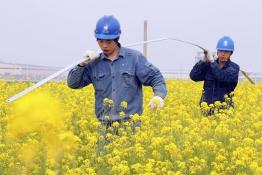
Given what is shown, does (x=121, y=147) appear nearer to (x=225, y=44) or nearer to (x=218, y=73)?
(x=218, y=73)

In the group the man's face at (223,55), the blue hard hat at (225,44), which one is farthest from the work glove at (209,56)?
the blue hard hat at (225,44)

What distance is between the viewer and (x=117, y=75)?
15.6ft

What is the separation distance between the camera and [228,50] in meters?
6.91

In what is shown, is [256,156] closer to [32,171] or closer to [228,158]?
[228,158]

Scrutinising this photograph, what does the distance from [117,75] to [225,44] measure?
8.29 ft

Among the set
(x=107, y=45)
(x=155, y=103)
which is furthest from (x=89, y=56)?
(x=155, y=103)

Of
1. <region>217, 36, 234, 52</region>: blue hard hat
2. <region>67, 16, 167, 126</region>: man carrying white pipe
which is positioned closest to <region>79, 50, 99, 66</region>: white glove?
<region>67, 16, 167, 126</region>: man carrying white pipe

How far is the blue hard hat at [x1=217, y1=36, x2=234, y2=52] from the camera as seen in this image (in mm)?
6949

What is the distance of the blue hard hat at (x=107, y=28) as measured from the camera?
454 cm

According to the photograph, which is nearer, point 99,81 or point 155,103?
point 155,103

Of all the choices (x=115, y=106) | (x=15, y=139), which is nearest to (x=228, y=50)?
(x=115, y=106)

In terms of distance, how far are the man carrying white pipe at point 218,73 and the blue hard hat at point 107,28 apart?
2.04 m

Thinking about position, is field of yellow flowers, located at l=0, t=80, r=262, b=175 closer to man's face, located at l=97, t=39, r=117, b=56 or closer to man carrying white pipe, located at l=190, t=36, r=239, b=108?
man's face, located at l=97, t=39, r=117, b=56

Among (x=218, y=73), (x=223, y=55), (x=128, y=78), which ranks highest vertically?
(x=128, y=78)
